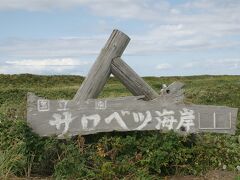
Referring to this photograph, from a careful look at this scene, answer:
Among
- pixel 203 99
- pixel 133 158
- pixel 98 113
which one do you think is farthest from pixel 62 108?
pixel 203 99

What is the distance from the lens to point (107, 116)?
8570 mm

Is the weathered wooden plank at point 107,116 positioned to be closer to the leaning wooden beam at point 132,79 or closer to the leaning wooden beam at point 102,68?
the leaning wooden beam at point 132,79

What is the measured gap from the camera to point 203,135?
9586 mm

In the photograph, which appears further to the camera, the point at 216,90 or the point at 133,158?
the point at 216,90

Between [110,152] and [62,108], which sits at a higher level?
[62,108]

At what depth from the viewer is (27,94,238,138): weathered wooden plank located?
27.7ft

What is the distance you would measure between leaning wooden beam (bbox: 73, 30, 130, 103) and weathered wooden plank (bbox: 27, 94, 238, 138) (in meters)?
0.32

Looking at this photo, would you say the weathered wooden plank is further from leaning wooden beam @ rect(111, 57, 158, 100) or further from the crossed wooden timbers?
leaning wooden beam @ rect(111, 57, 158, 100)

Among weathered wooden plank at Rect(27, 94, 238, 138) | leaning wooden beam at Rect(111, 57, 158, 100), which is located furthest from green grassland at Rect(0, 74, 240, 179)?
leaning wooden beam at Rect(111, 57, 158, 100)

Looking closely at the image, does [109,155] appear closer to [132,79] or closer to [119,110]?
[119,110]

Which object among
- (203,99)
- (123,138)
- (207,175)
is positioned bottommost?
(207,175)

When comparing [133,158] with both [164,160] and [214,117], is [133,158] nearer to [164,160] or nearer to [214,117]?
[164,160]

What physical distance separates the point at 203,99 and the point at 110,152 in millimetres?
12713

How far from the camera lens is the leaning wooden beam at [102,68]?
29.1 feet
